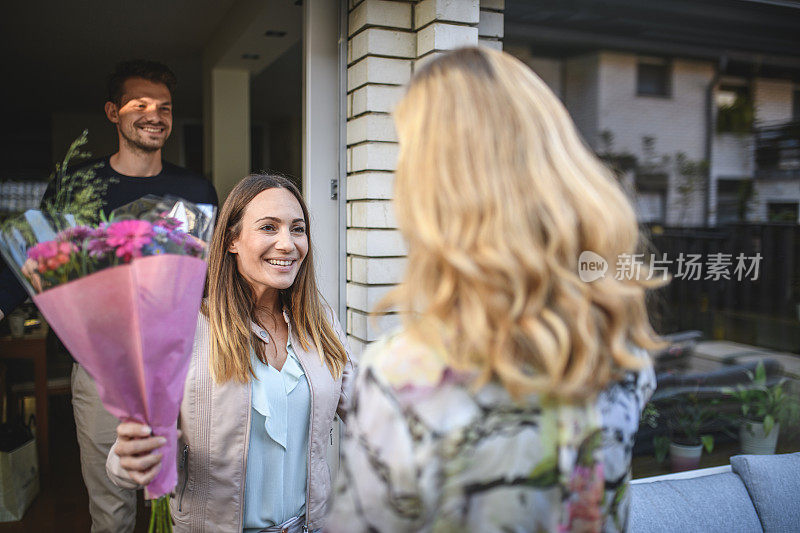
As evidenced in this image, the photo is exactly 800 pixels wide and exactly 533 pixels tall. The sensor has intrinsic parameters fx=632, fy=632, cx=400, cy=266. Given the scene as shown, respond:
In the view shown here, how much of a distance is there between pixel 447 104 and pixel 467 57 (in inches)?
3.4

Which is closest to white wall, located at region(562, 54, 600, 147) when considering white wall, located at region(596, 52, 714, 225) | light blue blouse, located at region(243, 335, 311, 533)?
white wall, located at region(596, 52, 714, 225)

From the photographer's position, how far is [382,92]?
2639 mm

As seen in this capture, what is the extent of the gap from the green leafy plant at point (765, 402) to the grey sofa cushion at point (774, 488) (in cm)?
127

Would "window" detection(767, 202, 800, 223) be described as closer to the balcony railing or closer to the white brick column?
the balcony railing

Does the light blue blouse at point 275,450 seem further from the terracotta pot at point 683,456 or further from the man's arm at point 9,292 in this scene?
the terracotta pot at point 683,456

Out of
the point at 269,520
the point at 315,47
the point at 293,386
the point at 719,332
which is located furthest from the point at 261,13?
the point at 719,332

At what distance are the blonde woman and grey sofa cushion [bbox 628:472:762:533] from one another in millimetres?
1669

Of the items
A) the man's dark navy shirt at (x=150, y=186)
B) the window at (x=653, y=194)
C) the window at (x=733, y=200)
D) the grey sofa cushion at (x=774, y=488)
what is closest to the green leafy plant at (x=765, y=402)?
the grey sofa cushion at (x=774, y=488)

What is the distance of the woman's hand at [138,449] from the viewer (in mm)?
1135

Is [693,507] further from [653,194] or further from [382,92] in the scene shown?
[653,194]

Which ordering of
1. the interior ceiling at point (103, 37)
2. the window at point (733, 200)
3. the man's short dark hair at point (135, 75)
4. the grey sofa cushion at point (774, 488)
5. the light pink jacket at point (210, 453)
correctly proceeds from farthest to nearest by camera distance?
the window at point (733, 200) → the interior ceiling at point (103, 37) → the man's short dark hair at point (135, 75) → the grey sofa cushion at point (774, 488) → the light pink jacket at point (210, 453)

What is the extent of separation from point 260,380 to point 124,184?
144 cm

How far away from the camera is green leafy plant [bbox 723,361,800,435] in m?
3.79

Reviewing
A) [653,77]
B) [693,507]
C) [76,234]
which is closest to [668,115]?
[653,77]
